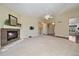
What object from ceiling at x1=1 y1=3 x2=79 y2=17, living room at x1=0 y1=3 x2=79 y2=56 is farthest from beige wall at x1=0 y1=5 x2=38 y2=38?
ceiling at x1=1 y1=3 x2=79 y2=17

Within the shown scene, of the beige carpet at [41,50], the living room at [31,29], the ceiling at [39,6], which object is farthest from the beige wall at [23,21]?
the beige carpet at [41,50]

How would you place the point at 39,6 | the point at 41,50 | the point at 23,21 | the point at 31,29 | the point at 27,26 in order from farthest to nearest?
the point at 31,29 < the point at 27,26 < the point at 23,21 < the point at 39,6 < the point at 41,50

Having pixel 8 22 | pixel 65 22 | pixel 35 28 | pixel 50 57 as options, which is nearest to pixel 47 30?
pixel 35 28

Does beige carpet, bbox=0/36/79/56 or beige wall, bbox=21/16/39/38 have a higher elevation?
beige wall, bbox=21/16/39/38

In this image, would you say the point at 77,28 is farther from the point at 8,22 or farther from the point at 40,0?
the point at 8,22

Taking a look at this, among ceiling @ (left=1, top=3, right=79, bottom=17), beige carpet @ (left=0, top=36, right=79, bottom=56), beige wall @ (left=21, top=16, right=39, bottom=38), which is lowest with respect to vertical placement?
beige carpet @ (left=0, top=36, right=79, bottom=56)

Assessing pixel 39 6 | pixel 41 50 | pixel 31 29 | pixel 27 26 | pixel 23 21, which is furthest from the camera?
pixel 31 29

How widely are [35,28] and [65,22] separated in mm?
3942

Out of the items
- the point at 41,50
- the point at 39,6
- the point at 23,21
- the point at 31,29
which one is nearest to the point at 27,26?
the point at 31,29

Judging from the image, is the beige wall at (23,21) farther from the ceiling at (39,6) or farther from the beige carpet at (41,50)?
Answer: the beige carpet at (41,50)

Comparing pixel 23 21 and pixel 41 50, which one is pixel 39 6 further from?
pixel 23 21

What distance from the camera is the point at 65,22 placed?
5.48 m

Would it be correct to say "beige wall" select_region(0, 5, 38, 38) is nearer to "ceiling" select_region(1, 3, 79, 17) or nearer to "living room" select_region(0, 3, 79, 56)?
"living room" select_region(0, 3, 79, 56)

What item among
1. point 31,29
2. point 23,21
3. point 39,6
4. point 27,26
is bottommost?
point 31,29
